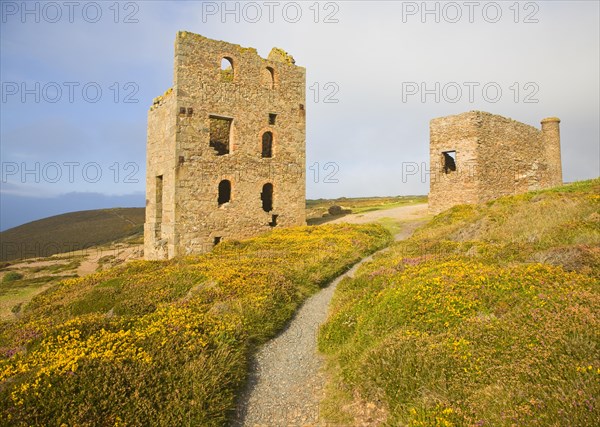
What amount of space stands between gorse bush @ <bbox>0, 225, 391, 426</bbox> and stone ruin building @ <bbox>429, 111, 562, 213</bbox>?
16486 millimetres

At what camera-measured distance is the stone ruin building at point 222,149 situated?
75.9 feet

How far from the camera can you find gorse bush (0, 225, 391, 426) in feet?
20.0

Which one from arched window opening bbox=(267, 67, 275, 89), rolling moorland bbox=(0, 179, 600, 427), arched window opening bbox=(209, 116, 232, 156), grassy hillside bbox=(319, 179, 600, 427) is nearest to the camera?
grassy hillside bbox=(319, 179, 600, 427)

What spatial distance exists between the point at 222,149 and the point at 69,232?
46264 millimetres

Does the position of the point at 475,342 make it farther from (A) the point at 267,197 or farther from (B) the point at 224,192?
(A) the point at 267,197

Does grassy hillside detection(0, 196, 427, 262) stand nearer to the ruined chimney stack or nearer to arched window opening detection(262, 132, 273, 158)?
the ruined chimney stack

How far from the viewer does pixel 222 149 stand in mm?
27469

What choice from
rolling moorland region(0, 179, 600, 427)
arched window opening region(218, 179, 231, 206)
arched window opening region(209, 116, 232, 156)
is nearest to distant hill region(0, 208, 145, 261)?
arched window opening region(218, 179, 231, 206)

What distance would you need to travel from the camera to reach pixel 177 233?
2286 cm

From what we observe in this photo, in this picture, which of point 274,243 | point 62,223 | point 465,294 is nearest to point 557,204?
point 465,294

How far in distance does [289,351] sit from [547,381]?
19.2ft

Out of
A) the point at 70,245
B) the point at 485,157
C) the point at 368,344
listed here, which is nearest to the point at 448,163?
the point at 485,157

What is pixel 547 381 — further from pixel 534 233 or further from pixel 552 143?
pixel 552 143

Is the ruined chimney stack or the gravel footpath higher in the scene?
the ruined chimney stack
